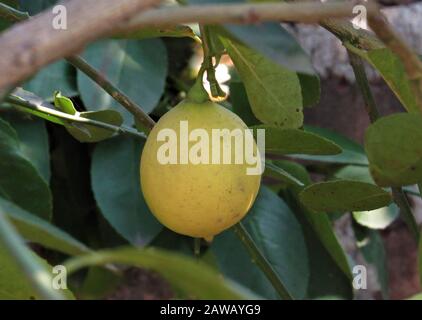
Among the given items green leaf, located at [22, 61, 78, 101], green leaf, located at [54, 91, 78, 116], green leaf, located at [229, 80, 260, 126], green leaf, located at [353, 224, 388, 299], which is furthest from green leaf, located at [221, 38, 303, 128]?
green leaf, located at [353, 224, 388, 299]

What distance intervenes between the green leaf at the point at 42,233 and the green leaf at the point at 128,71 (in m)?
0.70

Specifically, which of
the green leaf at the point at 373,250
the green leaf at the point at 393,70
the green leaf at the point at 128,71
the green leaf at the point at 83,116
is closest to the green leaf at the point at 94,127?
the green leaf at the point at 83,116

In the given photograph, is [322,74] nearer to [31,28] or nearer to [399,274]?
[399,274]

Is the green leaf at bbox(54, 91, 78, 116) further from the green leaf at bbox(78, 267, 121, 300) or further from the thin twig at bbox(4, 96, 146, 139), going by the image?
the green leaf at bbox(78, 267, 121, 300)

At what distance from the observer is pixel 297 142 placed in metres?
0.71

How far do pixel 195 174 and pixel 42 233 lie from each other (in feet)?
0.60

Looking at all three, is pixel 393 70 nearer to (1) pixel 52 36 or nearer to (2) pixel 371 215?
(1) pixel 52 36

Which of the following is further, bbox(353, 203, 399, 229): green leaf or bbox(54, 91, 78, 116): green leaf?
bbox(353, 203, 399, 229): green leaf

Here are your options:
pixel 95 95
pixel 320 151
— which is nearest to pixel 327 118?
pixel 95 95

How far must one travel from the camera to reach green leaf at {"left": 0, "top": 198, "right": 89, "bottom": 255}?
43 centimetres

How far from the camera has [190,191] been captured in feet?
2.00

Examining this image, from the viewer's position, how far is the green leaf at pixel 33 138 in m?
1.20

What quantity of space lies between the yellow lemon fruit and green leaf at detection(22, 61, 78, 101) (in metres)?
0.58
